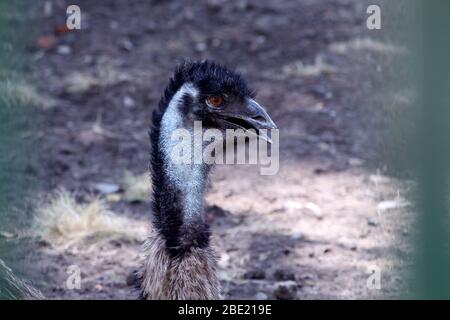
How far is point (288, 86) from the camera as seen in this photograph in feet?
30.4

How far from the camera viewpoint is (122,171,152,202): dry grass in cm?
714

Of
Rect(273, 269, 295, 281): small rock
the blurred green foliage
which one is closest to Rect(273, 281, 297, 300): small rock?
Rect(273, 269, 295, 281): small rock

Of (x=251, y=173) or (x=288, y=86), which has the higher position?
(x=288, y=86)

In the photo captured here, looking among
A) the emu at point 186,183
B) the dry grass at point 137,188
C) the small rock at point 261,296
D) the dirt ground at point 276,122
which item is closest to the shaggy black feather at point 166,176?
the emu at point 186,183

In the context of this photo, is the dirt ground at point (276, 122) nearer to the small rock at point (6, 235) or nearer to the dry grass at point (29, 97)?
the dry grass at point (29, 97)

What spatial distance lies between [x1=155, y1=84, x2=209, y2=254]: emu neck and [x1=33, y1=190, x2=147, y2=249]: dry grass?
214 centimetres

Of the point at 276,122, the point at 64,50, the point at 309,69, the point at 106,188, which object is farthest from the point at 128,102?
the point at 309,69

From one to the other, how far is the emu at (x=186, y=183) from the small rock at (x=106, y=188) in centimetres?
286

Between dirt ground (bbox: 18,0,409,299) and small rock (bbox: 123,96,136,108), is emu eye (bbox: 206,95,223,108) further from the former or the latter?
small rock (bbox: 123,96,136,108)

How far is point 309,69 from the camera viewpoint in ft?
31.1
